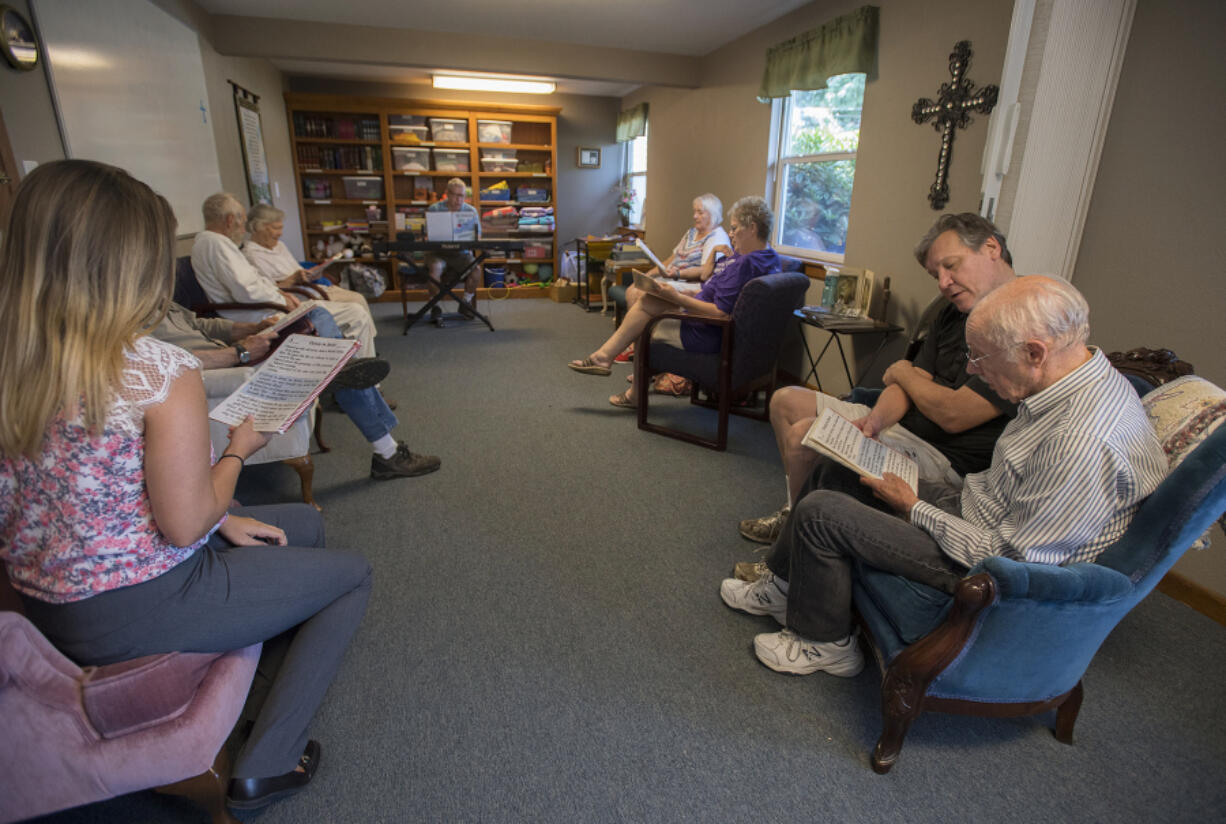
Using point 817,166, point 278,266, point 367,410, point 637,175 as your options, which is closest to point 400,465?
point 367,410

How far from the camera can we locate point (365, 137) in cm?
664

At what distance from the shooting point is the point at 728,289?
310 centimetres

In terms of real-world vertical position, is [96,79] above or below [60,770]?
above

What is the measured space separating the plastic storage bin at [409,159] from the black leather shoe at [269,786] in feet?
22.0

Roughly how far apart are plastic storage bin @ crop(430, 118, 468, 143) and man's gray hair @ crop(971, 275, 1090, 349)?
22.4ft

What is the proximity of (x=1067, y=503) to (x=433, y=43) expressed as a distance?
469 centimetres

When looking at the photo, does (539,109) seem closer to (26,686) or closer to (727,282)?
(727,282)

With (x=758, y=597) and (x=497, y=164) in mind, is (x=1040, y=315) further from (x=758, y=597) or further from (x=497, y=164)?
(x=497, y=164)

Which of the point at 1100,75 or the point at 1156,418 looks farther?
the point at 1100,75

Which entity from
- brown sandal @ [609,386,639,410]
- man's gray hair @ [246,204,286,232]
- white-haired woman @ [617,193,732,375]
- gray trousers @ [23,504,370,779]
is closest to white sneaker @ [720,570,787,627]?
gray trousers @ [23,504,370,779]

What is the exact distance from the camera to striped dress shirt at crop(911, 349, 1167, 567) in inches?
42.4

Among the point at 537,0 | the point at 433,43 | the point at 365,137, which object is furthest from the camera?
the point at 365,137

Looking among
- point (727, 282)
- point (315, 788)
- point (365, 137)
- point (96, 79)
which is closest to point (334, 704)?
point (315, 788)

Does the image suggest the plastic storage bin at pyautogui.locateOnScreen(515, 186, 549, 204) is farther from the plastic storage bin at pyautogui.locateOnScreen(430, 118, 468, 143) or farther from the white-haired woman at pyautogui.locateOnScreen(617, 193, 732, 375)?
the white-haired woman at pyautogui.locateOnScreen(617, 193, 732, 375)
